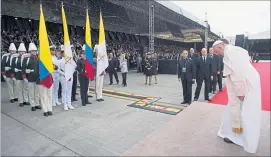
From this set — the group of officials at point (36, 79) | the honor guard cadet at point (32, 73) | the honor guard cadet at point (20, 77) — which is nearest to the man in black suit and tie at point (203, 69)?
the group of officials at point (36, 79)

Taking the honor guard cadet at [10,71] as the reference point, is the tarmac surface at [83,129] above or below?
below

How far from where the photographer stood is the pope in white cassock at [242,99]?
8.15 feet

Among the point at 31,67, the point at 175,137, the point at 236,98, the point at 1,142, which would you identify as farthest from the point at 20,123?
the point at 236,98

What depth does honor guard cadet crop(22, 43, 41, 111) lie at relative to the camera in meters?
5.40

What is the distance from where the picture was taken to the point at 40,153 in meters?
3.04

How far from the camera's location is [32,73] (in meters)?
5.42

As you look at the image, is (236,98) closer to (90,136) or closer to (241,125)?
(241,125)

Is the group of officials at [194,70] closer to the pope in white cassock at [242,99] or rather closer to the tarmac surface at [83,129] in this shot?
the tarmac surface at [83,129]

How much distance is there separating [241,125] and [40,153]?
3.03m

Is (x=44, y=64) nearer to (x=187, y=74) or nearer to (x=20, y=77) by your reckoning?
(x=20, y=77)

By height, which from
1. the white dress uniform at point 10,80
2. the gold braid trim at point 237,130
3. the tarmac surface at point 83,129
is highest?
the white dress uniform at point 10,80

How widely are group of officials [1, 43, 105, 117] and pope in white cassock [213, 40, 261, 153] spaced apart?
4.38m

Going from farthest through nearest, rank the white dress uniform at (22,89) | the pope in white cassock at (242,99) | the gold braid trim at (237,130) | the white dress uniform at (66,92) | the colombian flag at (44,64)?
the white dress uniform at (22,89) → the white dress uniform at (66,92) → the colombian flag at (44,64) → the gold braid trim at (237,130) → the pope in white cassock at (242,99)

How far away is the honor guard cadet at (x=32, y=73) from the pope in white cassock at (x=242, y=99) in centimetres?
470
